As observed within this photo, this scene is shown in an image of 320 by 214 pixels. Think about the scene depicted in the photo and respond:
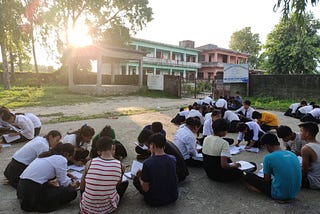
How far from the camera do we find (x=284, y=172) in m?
3.29

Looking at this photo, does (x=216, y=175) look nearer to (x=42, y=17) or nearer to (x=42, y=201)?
(x=42, y=201)

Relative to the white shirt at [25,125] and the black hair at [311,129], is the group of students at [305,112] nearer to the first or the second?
the black hair at [311,129]

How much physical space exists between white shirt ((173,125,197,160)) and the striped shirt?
1799 mm

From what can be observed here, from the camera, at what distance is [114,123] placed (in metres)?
9.29

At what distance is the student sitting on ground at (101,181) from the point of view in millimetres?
2910

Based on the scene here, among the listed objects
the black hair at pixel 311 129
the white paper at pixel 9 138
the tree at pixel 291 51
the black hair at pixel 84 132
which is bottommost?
the white paper at pixel 9 138

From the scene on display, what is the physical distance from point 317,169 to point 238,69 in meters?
14.9

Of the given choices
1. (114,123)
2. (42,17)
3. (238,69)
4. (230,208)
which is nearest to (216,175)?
(230,208)

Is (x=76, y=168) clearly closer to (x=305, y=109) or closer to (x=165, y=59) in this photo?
(x=305, y=109)

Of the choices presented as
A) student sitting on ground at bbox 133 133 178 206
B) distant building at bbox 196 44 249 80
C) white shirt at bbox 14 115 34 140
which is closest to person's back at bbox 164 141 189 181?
student sitting on ground at bbox 133 133 178 206

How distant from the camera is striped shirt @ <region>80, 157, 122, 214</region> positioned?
2.91 meters

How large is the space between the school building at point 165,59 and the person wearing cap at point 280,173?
2918 centimetres

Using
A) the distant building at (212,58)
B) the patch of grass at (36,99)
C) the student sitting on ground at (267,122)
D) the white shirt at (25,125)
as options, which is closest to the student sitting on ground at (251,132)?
the student sitting on ground at (267,122)

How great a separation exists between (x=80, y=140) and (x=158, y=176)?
2.11 m
